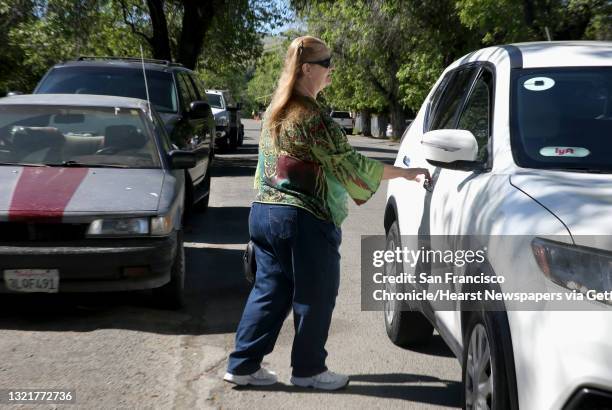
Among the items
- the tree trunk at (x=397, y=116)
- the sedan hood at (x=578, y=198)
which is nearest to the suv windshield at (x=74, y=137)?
the sedan hood at (x=578, y=198)

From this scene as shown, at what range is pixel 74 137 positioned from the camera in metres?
6.90

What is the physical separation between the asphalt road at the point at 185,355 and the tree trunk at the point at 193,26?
17244 mm

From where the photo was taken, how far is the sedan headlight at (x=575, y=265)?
2.74 m

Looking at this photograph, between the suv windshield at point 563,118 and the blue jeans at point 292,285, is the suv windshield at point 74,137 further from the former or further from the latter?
the suv windshield at point 563,118

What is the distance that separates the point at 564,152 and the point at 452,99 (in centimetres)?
124

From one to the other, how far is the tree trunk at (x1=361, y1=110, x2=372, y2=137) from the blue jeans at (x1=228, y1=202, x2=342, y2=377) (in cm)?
6146

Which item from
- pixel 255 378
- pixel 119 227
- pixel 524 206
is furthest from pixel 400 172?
pixel 119 227

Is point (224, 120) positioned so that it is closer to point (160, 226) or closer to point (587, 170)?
point (160, 226)

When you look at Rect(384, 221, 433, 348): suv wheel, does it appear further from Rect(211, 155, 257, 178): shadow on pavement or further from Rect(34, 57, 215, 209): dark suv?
Rect(211, 155, 257, 178): shadow on pavement

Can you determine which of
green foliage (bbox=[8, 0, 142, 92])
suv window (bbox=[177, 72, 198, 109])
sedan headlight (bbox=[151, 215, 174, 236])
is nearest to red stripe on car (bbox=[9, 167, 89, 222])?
sedan headlight (bbox=[151, 215, 174, 236])

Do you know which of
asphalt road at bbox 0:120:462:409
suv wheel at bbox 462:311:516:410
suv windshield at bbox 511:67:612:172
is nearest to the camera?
suv wheel at bbox 462:311:516:410

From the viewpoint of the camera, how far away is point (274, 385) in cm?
468

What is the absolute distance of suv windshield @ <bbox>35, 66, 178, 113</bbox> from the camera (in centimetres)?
1049

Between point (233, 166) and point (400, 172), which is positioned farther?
point (233, 166)
